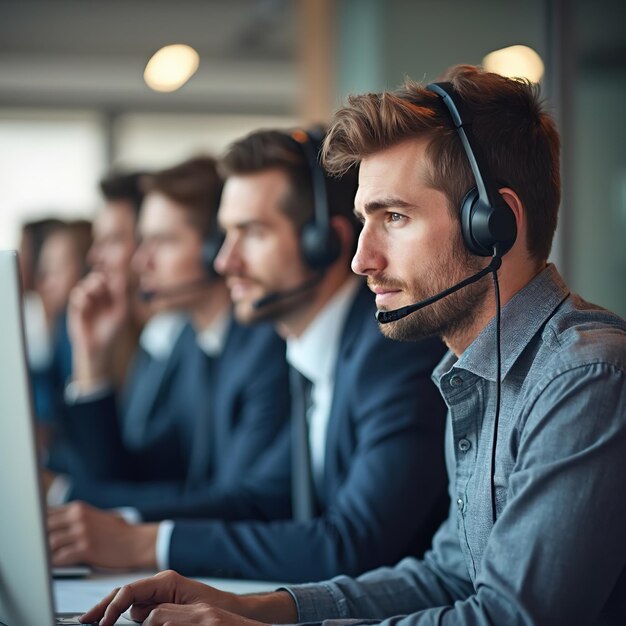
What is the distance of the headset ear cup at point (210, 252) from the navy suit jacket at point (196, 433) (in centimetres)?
20

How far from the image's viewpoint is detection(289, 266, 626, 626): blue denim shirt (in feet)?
2.75

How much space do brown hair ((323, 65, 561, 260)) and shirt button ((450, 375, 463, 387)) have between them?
17 centimetres

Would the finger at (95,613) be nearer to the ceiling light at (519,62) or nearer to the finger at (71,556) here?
the finger at (71,556)

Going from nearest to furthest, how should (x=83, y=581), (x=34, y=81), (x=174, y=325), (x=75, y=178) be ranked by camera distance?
(x=83, y=581)
(x=174, y=325)
(x=34, y=81)
(x=75, y=178)

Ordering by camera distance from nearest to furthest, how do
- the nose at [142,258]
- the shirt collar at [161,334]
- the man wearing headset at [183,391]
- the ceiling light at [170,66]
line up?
the man wearing headset at [183,391]
the ceiling light at [170,66]
the nose at [142,258]
the shirt collar at [161,334]

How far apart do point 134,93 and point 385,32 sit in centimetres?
403

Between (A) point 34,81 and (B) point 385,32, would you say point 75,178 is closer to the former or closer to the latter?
(A) point 34,81

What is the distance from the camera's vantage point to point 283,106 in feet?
22.6

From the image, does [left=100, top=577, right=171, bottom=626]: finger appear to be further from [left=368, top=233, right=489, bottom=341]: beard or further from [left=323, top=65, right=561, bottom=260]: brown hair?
[left=323, top=65, right=561, bottom=260]: brown hair

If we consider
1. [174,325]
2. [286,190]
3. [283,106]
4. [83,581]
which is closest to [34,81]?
[283,106]

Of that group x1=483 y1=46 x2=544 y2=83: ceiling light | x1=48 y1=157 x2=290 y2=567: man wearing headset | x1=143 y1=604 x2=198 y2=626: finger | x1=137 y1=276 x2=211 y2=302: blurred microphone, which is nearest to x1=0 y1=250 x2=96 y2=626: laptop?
x1=143 y1=604 x2=198 y2=626: finger

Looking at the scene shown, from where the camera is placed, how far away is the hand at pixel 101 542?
4.62ft

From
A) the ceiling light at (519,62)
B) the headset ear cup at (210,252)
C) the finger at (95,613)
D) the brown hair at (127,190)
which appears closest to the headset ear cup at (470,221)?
the finger at (95,613)

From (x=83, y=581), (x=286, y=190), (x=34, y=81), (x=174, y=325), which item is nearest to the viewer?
(x=83, y=581)
